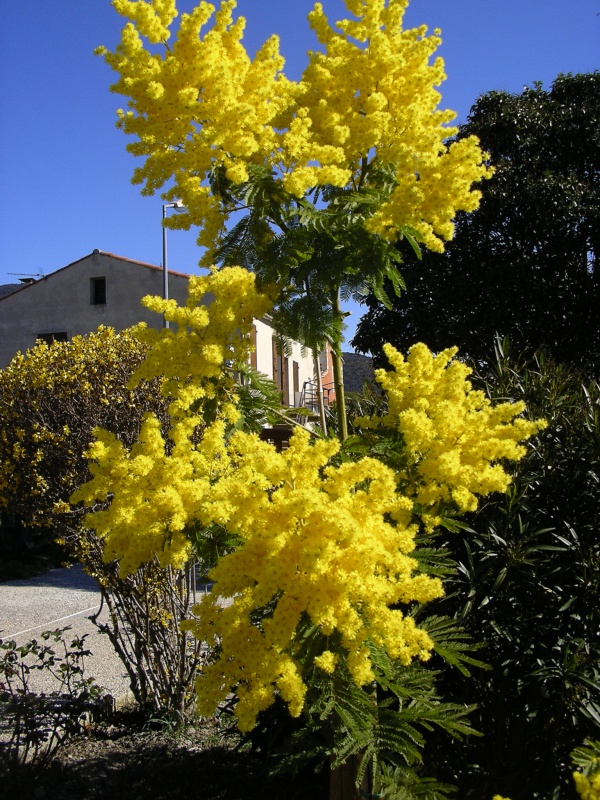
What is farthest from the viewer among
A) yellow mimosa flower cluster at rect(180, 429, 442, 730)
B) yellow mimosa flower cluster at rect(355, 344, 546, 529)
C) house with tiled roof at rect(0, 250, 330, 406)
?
house with tiled roof at rect(0, 250, 330, 406)

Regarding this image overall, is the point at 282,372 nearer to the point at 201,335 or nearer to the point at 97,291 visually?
the point at 201,335

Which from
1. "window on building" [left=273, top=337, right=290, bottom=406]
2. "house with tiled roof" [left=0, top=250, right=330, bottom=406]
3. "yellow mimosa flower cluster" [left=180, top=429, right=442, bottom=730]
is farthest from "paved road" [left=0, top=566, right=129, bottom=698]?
"house with tiled roof" [left=0, top=250, right=330, bottom=406]

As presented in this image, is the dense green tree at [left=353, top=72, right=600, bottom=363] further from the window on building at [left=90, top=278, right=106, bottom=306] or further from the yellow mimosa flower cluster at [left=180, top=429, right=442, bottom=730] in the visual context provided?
the yellow mimosa flower cluster at [left=180, top=429, right=442, bottom=730]

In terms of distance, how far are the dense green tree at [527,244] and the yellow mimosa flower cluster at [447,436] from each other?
969 centimetres

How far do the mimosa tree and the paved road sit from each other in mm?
4142

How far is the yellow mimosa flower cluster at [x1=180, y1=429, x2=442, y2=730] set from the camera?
1805mm

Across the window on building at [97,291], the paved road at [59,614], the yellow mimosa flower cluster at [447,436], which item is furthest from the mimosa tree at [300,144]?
the window on building at [97,291]

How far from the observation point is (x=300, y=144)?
8.41 feet

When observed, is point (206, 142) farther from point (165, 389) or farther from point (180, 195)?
point (165, 389)

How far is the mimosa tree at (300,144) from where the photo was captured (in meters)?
2.50

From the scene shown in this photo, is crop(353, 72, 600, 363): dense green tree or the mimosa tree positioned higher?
crop(353, 72, 600, 363): dense green tree

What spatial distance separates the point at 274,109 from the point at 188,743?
12.5 feet

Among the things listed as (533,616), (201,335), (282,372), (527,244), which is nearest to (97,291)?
(527,244)

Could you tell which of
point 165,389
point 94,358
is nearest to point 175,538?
point 165,389
